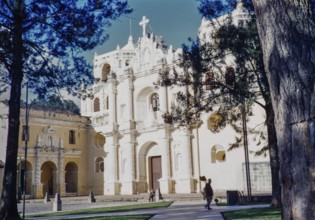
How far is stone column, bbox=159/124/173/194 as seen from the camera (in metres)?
30.6

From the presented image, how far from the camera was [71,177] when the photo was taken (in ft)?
127

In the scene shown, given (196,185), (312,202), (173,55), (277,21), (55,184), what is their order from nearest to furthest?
(312,202), (277,21), (196,185), (173,55), (55,184)

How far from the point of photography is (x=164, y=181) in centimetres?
3091

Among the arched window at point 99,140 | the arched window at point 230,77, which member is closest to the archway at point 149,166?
the arched window at point 99,140

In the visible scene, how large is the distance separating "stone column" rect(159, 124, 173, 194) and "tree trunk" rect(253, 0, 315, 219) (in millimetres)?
28086

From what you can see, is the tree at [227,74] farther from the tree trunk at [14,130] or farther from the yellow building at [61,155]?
the yellow building at [61,155]

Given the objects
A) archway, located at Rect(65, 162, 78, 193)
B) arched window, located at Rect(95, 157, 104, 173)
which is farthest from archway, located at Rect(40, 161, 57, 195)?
arched window, located at Rect(95, 157, 104, 173)

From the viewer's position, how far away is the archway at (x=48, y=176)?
36.8 metres

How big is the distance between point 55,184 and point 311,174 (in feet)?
117

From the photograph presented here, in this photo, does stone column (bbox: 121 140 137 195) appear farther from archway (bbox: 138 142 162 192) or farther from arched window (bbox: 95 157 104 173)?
arched window (bbox: 95 157 104 173)

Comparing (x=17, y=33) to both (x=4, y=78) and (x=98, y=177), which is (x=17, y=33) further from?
(x=98, y=177)

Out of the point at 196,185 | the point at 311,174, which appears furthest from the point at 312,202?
the point at 196,185

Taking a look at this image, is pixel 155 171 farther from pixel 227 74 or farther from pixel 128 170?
pixel 227 74

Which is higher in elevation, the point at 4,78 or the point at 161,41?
the point at 161,41
